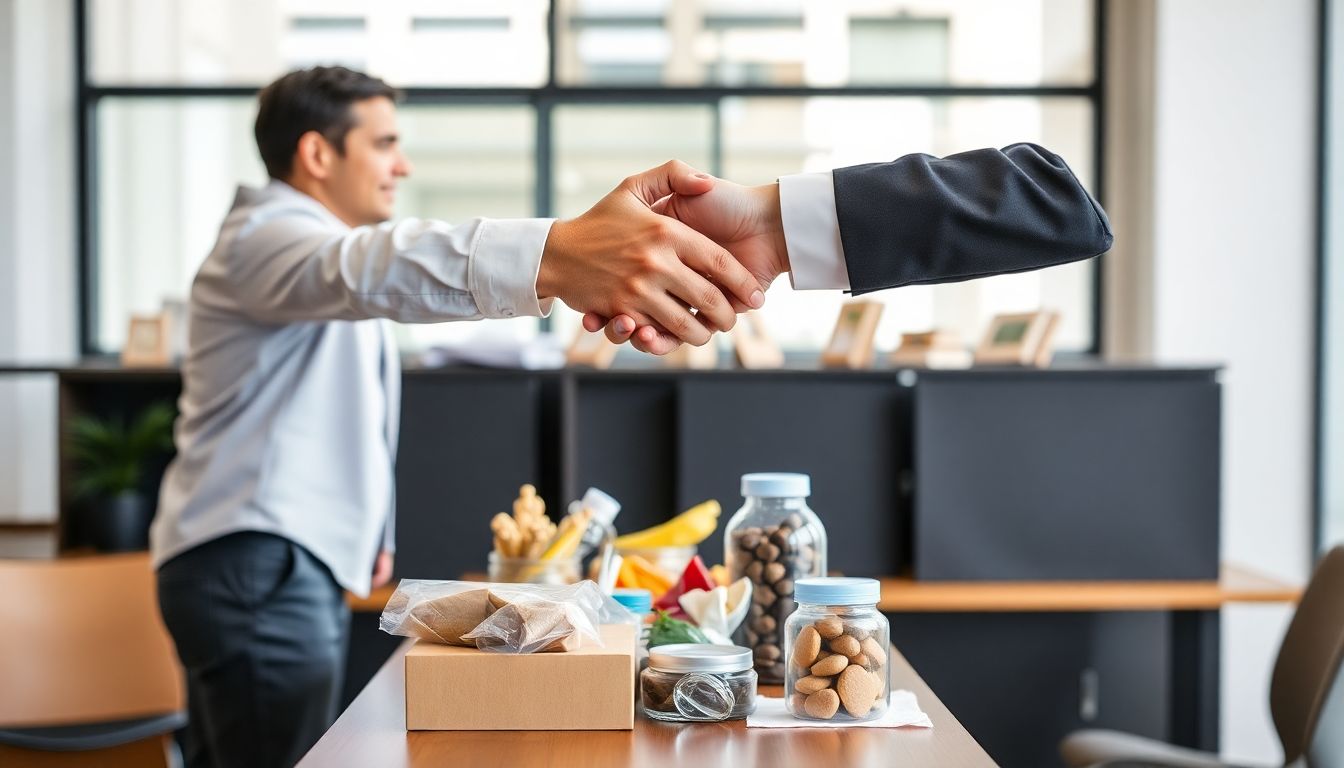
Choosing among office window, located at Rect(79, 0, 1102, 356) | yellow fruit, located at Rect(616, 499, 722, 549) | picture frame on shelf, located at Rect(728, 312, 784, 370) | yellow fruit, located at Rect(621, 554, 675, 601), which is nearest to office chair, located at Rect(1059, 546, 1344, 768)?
yellow fruit, located at Rect(616, 499, 722, 549)

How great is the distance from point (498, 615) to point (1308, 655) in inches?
62.8

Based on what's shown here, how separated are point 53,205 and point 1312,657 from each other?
3785mm

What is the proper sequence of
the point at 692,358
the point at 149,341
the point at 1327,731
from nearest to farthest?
1. the point at 1327,731
2. the point at 692,358
3. the point at 149,341

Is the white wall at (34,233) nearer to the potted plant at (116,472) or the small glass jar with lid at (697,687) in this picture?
the potted plant at (116,472)

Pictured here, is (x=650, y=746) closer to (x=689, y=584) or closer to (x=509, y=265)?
(x=689, y=584)

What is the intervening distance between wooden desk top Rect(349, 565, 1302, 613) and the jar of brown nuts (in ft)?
4.97

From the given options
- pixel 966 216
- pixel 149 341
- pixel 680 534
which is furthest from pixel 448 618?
pixel 149 341

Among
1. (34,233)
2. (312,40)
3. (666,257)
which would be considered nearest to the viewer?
(666,257)

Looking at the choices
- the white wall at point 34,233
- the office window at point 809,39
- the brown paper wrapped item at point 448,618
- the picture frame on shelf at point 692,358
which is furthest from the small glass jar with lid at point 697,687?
the white wall at point 34,233

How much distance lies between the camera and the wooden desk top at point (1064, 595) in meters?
2.75

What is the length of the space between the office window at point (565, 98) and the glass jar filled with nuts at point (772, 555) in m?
2.80

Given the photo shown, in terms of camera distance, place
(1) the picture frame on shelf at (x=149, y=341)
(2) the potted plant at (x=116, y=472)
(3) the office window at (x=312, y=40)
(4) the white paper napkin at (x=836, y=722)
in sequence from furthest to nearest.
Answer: (3) the office window at (x=312, y=40) < (1) the picture frame on shelf at (x=149, y=341) < (2) the potted plant at (x=116, y=472) < (4) the white paper napkin at (x=836, y=722)

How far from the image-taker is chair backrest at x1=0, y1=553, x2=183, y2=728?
2482 millimetres

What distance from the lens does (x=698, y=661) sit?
124cm
